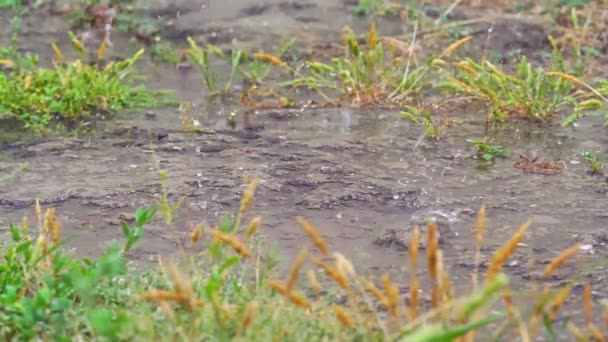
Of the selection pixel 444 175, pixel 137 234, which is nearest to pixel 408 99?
pixel 444 175

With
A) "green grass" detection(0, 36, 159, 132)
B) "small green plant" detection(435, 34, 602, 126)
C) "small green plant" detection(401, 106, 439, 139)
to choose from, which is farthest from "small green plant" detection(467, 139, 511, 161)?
"green grass" detection(0, 36, 159, 132)

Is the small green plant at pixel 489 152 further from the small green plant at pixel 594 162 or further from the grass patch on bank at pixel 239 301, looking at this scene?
the grass patch on bank at pixel 239 301

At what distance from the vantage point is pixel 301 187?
3555 mm

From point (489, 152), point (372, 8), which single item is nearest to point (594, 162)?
point (489, 152)

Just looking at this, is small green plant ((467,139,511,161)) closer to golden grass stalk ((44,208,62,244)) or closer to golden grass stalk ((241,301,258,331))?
golden grass stalk ((44,208,62,244))

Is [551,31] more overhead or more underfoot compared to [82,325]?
more overhead

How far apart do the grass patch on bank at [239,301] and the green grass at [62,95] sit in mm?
1859

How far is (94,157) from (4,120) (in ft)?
2.42

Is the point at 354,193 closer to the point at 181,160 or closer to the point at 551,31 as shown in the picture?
the point at 181,160

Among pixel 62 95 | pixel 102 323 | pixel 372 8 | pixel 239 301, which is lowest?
pixel 239 301

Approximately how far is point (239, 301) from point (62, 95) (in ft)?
8.40

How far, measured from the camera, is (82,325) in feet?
7.82

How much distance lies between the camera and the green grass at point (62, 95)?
4.46m

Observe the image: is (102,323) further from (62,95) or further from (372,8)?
(372,8)
